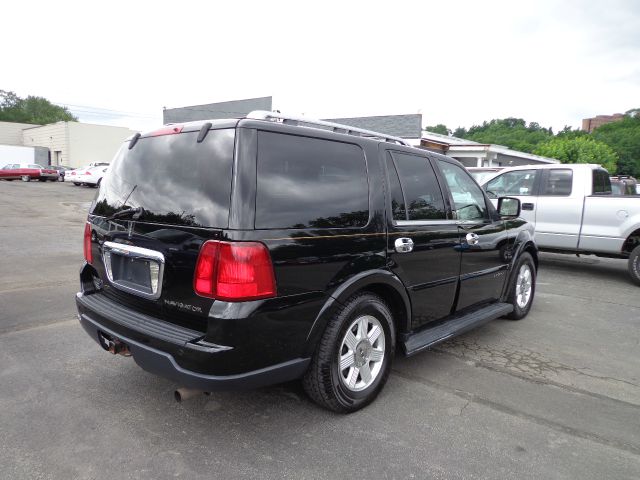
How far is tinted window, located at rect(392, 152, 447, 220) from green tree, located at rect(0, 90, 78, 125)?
9036cm

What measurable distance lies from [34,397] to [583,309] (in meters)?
6.06

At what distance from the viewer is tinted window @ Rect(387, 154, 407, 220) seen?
3.36 metres

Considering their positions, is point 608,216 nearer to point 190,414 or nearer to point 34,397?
point 190,414

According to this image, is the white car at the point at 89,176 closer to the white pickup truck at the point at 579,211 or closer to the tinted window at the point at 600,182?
the white pickup truck at the point at 579,211

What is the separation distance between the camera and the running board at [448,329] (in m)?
3.42

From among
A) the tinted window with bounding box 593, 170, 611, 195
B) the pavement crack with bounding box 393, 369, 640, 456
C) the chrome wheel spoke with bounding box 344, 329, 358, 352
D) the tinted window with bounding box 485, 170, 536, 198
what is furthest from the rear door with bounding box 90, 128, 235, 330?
the tinted window with bounding box 593, 170, 611, 195

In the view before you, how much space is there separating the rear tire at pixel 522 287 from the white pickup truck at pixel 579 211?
2838 millimetres

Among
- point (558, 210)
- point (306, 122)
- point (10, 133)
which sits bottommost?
point (558, 210)

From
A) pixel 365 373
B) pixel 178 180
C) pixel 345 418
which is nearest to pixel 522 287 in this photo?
pixel 365 373

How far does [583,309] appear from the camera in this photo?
5934 mm

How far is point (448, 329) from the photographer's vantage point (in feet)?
12.4

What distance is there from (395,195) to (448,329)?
4.08ft

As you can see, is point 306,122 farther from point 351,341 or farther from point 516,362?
point 516,362

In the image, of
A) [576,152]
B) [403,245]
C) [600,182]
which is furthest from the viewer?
[576,152]
